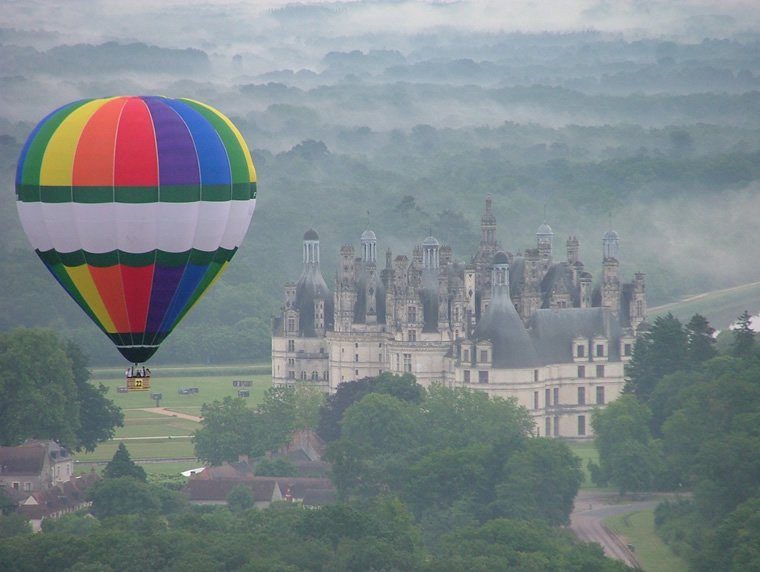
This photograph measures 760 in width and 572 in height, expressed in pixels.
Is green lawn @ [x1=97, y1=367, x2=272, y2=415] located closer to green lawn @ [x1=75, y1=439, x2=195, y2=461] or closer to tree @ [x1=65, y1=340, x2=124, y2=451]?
green lawn @ [x1=75, y1=439, x2=195, y2=461]

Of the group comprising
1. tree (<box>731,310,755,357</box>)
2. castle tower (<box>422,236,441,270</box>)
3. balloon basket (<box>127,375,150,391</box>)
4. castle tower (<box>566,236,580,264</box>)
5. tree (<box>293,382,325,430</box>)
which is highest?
castle tower (<box>566,236,580,264</box>)

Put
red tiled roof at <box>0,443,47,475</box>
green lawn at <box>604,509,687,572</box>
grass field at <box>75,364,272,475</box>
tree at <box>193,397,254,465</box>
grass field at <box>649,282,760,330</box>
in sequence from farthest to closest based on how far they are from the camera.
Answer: grass field at <box>649,282,760,330</box>, grass field at <box>75,364,272,475</box>, tree at <box>193,397,254,465</box>, red tiled roof at <box>0,443,47,475</box>, green lawn at <box>604,509,687,572</box>

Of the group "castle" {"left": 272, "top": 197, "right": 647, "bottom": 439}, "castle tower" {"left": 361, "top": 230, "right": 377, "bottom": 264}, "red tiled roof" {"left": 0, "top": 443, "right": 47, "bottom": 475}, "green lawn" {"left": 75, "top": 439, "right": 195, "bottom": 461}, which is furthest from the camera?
"castle tower" {"left": 361, "top": 230, "right": 377, "bottom": 264}

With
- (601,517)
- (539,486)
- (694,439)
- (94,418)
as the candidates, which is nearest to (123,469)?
(94,418)

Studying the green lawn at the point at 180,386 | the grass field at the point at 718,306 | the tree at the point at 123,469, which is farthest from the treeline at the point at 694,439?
the grass field at the point at 718,306

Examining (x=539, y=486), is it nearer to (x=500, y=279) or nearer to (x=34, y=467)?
(x=500, y=279)

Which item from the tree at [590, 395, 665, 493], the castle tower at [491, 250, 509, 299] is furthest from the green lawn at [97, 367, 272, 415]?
the tree at [590, 395, 665, 493]
